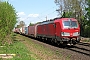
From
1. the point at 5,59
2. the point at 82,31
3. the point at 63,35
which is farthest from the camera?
the point at 82,31

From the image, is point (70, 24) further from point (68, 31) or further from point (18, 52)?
point (18, 52)

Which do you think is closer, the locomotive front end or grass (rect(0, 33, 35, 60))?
grass (rect(0, 33, 35, 60))

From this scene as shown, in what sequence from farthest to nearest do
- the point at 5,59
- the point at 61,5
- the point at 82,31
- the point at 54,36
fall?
1. the point at 61,5
2. the point at 82,31
3. the point at 54,36
4. the point at 5,59

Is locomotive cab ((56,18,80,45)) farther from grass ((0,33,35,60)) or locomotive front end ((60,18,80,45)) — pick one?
grass ((0,33,35,60))

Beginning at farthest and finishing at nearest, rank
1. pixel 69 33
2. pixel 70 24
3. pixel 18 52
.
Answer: pixel 70 24 → pixel 69 33 → pixel 18 52

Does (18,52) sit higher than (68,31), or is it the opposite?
(68,31)

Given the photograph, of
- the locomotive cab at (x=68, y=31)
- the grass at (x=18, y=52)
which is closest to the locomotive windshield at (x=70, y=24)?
the locomotive cab at (x=68, y=31)

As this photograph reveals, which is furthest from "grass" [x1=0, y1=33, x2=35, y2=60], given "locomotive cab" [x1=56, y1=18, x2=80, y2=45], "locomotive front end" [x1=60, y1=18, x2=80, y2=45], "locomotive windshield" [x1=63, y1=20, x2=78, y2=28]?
"locomotive windshield" [x1=63, y1=20, x2=78, y2=28]

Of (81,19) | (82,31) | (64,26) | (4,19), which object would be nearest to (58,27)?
(64,26)

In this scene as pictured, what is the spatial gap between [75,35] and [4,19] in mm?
7425

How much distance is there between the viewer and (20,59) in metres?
14.5

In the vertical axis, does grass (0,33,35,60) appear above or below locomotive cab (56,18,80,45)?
below

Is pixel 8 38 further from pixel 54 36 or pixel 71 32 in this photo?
pixel 71 32

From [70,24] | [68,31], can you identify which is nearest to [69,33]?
[68,31]
